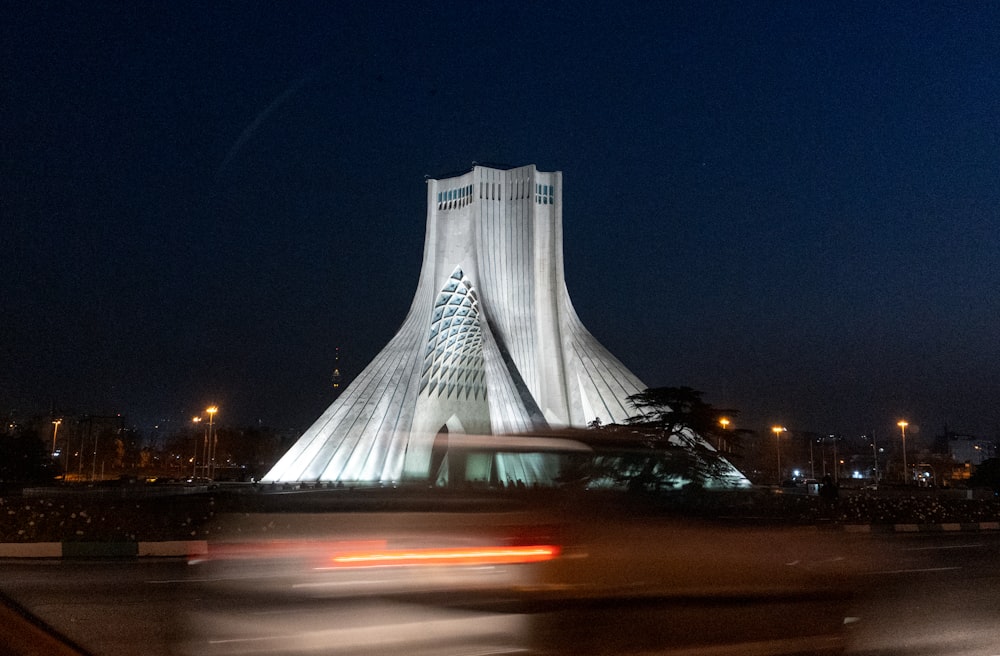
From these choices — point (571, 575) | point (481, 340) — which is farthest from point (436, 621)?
point (481, 340)

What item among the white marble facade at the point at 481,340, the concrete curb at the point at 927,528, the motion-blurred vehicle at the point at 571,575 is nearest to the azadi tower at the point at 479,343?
the white marble facade at the point at 481,340

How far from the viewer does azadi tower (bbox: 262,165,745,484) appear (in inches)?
1203

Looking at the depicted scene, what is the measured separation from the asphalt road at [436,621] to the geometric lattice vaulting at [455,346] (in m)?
25.6

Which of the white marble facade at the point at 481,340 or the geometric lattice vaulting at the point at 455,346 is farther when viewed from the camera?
the geometric lattice vaulting at the point at 455,346

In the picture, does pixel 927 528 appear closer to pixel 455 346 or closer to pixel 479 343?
pixel 455 346

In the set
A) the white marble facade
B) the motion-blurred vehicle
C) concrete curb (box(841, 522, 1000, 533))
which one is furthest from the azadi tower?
the motion-blurred vehicle

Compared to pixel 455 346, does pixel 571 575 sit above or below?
below

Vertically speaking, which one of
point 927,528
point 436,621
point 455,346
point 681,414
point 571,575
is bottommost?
point 927,528

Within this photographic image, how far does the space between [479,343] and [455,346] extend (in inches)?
55.1

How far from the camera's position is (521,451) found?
6645 millimetres

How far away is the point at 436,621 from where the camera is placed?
6.42 metres

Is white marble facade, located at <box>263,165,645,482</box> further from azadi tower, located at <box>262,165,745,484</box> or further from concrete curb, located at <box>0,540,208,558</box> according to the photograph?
concrete curb, located at <box>0,540,208,558</box>

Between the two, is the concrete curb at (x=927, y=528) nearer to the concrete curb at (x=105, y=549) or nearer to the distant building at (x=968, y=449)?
the concrete curb at (x=105, y=549)

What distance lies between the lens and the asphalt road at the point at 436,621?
5.81 metres
